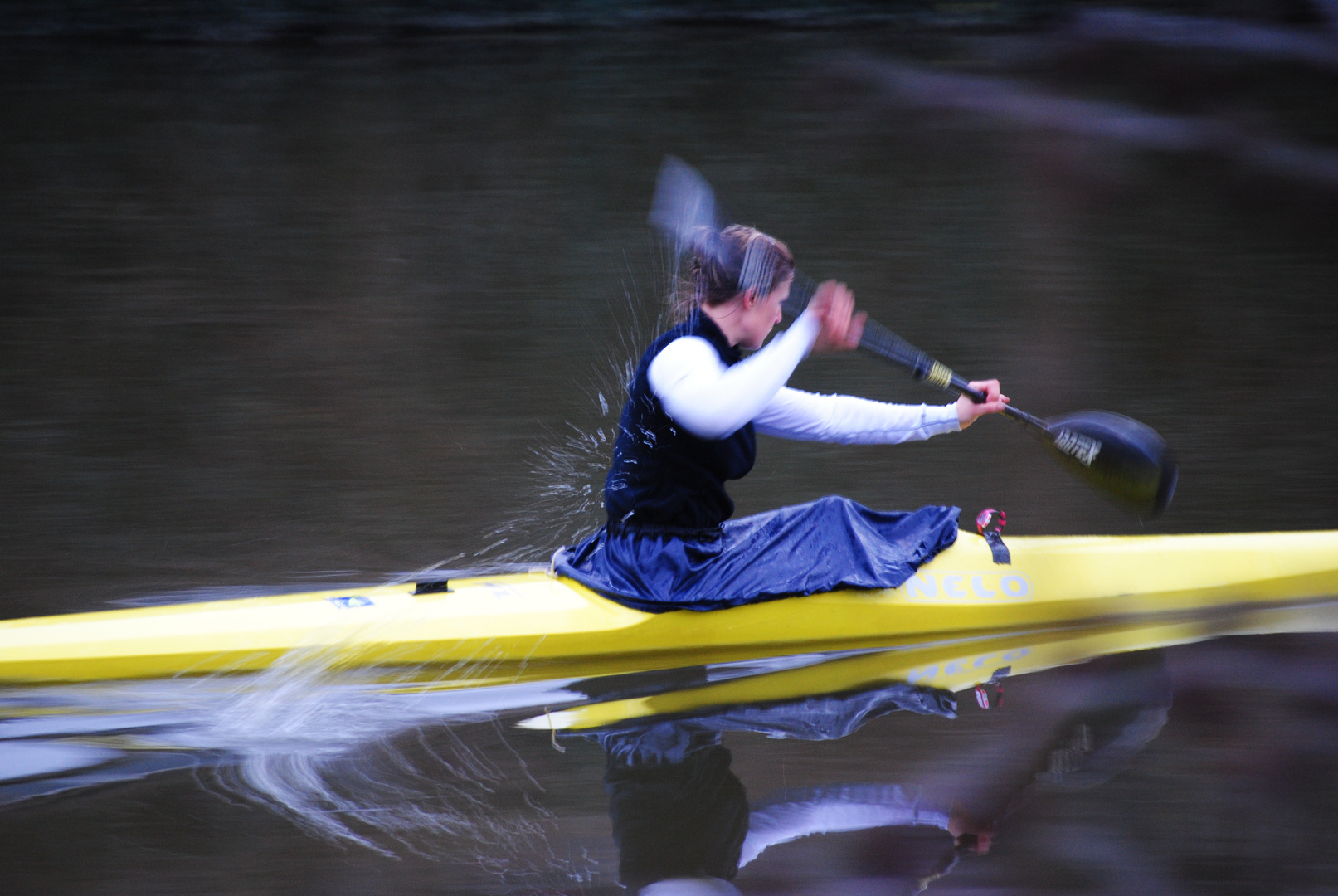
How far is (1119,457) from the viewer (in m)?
2.78

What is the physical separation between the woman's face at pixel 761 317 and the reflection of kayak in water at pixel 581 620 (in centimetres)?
61

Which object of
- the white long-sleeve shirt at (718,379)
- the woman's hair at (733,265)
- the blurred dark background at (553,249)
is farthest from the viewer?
the blurred dark background at (553,249)

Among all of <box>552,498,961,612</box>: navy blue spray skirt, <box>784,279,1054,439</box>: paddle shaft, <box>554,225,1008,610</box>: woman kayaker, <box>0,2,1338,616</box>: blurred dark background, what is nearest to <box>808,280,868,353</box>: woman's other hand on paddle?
<box>554,225,1008,610</box>: woman kayaker

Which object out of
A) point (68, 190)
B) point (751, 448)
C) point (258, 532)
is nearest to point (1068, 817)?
point (751, 448)

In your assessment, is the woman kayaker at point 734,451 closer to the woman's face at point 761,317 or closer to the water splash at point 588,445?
the woman's face at point 761,317

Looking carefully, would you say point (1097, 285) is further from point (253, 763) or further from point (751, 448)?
point (253, 763)

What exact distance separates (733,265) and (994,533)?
40.6 inches

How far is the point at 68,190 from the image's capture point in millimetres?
5301

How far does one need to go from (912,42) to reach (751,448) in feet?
14.7

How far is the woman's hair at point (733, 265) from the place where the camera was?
2205mm

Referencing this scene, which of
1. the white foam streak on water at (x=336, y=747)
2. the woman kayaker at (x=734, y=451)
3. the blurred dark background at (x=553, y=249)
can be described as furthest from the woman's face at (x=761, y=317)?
the blurred dark background at (x=553, y=249)

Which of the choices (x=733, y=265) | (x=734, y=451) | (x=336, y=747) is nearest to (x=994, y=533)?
(x=734, y=451)

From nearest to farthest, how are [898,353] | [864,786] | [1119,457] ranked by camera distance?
[864,786], [898,353], [1119,457]

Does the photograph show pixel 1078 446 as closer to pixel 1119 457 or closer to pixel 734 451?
pixel 1119 457
